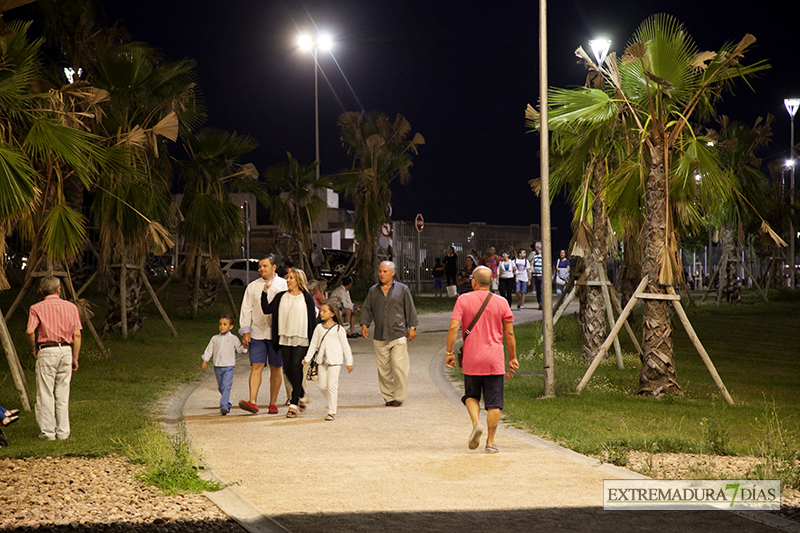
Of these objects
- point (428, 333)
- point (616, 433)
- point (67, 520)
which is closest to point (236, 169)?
point (428, 333)

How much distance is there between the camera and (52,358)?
313 inches

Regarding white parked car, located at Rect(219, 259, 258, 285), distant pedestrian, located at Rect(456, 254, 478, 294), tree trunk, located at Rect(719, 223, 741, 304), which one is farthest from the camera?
white parked car, located at Rect(219, 259, 258, 285)

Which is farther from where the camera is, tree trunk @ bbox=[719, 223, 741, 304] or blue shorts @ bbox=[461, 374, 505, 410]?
tree trunk @ bbox=[719, 223, 741, 304]

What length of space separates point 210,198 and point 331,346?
11882 millimetres

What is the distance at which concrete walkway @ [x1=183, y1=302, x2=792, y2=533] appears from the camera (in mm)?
5242

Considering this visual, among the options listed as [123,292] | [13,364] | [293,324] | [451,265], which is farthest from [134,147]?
[451,265]

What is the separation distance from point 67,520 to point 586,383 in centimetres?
727

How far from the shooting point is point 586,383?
35.1 feet

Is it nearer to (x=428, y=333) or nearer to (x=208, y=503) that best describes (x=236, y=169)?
(x=428, y=333)

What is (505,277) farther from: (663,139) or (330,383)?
(330,383)

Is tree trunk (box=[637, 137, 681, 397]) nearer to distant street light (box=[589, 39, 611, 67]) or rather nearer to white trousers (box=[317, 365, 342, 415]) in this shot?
white trousers (box=[317, 365, 342, 415])

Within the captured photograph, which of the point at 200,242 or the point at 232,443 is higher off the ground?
the point at 200,242

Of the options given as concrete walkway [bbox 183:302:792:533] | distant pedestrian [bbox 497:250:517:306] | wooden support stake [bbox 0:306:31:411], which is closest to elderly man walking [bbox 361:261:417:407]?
concrete walkway [bbox 183:302:792:533]

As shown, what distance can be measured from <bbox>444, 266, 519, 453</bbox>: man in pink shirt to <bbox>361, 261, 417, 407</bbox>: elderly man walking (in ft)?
7.29
